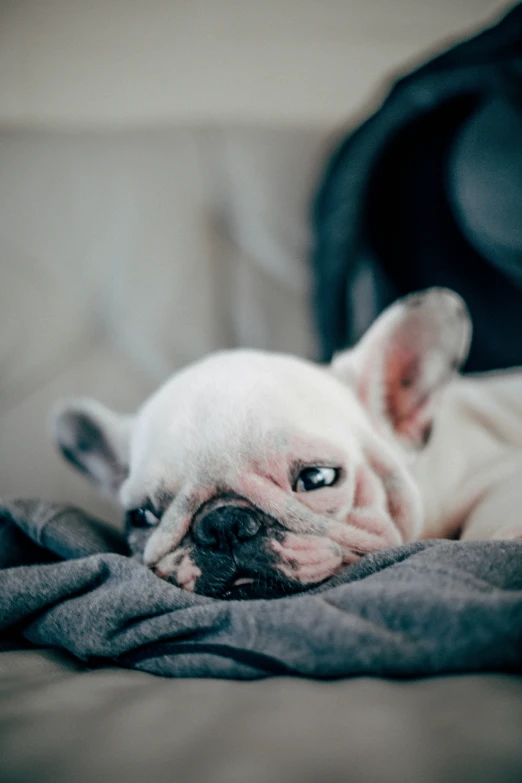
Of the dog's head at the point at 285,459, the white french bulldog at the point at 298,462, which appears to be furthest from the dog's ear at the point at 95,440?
the dog's head at the point at 285,459

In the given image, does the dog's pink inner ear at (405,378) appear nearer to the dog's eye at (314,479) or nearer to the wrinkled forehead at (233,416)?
the wrinkled forehead at (233,416)

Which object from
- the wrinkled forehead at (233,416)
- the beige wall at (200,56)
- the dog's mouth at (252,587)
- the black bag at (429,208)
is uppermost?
the beige wall at (200,56)

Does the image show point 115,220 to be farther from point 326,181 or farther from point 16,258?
point 326,181

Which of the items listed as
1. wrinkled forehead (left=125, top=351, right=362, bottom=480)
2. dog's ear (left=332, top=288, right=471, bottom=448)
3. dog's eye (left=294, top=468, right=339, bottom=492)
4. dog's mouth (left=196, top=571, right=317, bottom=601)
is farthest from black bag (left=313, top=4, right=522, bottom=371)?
dog's mouth (left=196, top=571, right=317, bottom=601)

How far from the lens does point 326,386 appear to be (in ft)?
2.48

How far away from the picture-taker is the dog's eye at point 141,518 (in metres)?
0.67

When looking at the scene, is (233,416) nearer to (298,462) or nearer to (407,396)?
(298,462)

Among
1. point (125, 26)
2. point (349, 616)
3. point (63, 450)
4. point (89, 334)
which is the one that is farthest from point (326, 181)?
point (349, 616)

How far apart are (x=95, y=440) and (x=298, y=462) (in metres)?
0.41

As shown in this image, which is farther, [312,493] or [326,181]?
[326,181]

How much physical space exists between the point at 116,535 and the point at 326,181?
875 mm

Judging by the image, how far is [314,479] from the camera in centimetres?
61

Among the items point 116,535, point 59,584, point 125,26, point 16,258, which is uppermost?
point 125,26

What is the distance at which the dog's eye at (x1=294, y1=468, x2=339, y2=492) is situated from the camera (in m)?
0.61
